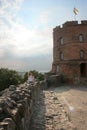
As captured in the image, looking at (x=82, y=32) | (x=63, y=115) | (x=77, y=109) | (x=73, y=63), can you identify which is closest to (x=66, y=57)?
(x=73, y=63)

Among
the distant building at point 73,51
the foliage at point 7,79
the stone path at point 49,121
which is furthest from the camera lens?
the foliage at point 7,79

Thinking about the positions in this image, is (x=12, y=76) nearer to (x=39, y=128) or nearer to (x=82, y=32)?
(x=82, y=32)

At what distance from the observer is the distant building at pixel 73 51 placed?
114 feet

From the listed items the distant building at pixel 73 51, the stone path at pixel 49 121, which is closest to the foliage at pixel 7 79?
the distant building at pixel 73 51

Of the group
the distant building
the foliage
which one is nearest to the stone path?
the distant building

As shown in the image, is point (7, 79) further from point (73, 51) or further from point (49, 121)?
point (49, 121)

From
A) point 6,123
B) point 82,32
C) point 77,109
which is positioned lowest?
point 77,109

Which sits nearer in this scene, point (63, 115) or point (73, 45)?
point (63, 115)

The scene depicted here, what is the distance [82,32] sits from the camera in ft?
116

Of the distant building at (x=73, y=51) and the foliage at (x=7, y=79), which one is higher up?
the distant building at (x=73, y=51)

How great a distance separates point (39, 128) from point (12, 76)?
34.5 metres

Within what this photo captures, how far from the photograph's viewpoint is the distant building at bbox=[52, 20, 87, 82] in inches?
1363

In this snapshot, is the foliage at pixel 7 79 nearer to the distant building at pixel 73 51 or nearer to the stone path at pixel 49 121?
the distant building at pixel 73 51

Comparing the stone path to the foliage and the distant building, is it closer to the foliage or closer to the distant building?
the distant building
